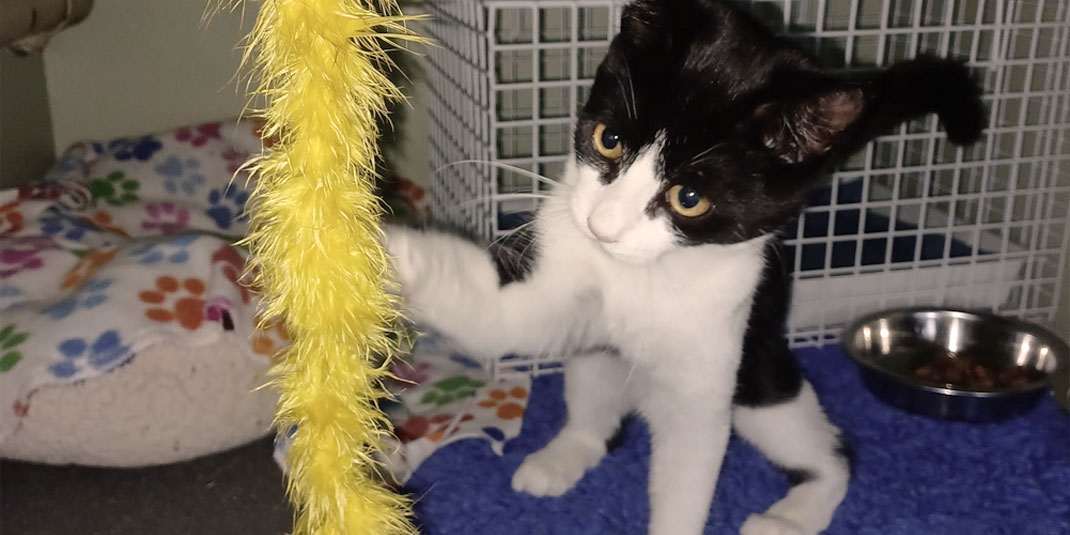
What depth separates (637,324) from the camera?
1051 mm

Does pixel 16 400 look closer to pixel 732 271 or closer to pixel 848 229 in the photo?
pixel 732 271

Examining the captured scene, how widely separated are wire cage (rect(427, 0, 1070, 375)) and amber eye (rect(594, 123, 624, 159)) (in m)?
0.37

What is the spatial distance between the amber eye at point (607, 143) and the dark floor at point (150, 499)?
Answer: 2.27 ft

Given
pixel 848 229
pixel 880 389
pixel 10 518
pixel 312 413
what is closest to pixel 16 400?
pixel 10 518

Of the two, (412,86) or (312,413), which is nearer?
(312,413)

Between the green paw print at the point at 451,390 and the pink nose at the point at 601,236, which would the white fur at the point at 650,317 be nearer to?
the pink nose at the point at 601,236

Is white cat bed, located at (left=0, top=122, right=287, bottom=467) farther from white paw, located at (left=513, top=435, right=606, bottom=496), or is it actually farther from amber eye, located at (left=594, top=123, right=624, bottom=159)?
amber eye, located at (left=594, top=123, right=624, bottom=159)

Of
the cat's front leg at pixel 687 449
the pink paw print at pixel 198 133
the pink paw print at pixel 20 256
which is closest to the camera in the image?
the cat's front leg at pixel 687 449

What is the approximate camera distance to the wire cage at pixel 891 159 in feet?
4.69

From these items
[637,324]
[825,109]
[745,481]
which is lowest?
[745,481]

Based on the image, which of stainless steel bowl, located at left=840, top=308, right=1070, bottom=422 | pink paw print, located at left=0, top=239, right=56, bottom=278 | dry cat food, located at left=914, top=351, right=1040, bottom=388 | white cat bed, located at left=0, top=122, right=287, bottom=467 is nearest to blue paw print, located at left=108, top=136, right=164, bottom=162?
white cat bed, located at left=0, top=122, right=287, bottom=467

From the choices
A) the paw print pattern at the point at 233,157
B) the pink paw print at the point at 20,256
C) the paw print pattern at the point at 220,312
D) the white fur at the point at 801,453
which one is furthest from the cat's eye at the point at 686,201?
the paw print pattern at the point at 233,157

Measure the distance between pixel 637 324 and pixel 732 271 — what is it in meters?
0.13

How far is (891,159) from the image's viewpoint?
6.64 ft
